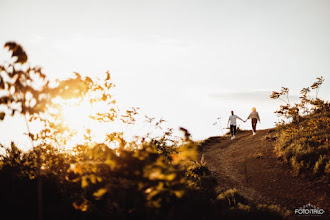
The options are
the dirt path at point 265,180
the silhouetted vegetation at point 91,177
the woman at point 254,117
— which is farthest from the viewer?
the woman at point 254,117

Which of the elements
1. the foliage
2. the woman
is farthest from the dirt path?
the woman

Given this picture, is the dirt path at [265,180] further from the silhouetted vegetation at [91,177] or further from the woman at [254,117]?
the woman at [254,117]

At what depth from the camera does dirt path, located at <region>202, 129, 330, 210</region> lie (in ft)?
22.9

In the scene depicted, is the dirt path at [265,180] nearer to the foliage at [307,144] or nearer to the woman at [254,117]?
the foliage at [307,144]

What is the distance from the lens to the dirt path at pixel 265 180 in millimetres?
6967

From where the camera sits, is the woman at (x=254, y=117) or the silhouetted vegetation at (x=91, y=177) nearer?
the silhouetted vegetation at (x=91, y=177)

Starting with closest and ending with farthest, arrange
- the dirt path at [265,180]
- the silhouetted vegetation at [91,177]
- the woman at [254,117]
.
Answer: the silhouetted vegetation at [91,177] < the dirt path at [265,180] < the woman at [254,117]

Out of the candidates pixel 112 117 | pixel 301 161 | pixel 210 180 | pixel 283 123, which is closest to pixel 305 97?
pixel 283 123

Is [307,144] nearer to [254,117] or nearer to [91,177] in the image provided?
[254,117]

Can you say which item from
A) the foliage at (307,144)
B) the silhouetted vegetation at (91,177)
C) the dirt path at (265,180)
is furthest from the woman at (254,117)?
the silhouetted vegetation at (91,177)

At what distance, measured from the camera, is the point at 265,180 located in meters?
8.70

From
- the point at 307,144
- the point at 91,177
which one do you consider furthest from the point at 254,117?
the point at 91,177

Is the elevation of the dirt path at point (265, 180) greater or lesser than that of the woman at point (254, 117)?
lesser

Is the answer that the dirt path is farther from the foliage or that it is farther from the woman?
the woman
